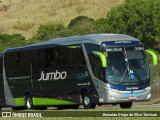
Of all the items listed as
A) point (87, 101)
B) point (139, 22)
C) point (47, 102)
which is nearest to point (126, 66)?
point (87, 101)

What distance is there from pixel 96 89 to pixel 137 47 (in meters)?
2.72

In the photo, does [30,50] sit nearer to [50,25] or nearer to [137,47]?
[137,47]

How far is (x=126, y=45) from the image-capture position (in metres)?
28.2

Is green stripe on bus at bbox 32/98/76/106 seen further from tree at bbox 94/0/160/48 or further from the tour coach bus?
tree at bbox 94/0/160/48

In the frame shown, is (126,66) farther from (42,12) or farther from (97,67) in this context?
(42,12)

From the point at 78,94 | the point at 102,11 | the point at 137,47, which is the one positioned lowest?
the point at 78,94

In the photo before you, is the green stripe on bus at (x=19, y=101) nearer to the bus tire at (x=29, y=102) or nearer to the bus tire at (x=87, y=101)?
the bus tire at (x=29, y=102)

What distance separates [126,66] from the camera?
27.6 m

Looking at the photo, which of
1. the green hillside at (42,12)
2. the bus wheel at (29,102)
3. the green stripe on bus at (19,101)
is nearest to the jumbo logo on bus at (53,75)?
the bus wheel at (29,102)

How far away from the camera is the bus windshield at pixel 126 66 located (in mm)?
27484

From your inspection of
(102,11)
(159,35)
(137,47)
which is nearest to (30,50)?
(137,47)

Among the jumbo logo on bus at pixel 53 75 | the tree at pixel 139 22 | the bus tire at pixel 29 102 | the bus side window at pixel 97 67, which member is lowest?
the bus tire at pixel 29 102

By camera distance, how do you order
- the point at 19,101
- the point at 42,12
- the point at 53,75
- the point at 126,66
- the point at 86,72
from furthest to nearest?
the point at 42,12
the point at 19,101
the point at 53,75
the point at 86,72
the point at 126,66

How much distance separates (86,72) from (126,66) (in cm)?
191
